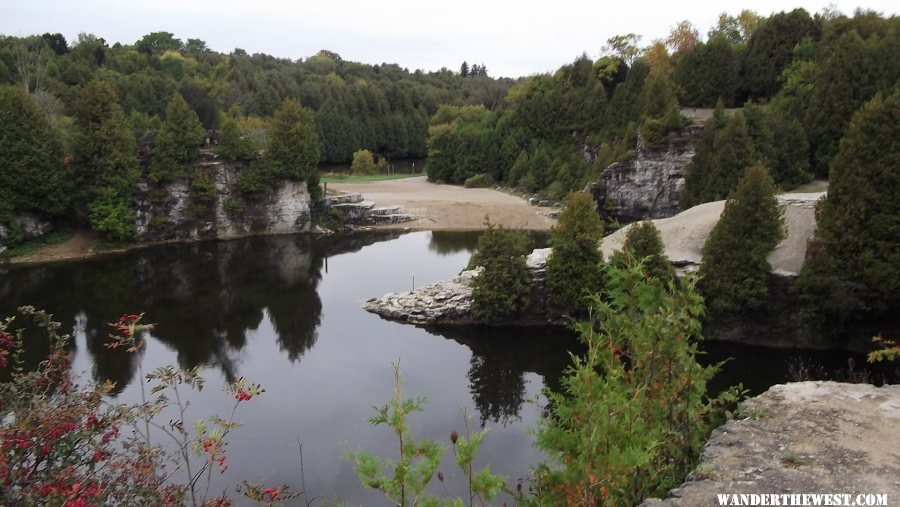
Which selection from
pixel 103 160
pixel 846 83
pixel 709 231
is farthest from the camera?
pixel 103 160

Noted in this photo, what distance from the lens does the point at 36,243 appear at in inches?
1277

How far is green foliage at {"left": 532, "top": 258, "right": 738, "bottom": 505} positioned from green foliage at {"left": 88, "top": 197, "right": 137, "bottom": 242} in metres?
33.6

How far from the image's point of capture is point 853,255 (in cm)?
1825

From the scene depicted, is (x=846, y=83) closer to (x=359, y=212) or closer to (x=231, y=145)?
(x=359, y=212)

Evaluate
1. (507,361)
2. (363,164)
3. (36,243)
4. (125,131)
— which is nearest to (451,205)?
(363,164)

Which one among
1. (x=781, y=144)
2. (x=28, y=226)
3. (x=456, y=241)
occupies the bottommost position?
(x=456, y=241)

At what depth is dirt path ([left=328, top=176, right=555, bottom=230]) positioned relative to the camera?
4369 cm

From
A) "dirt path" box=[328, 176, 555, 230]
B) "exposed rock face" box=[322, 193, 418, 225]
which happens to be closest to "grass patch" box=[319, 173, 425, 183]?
"dirt path" box=[328, 176, 555, 230]

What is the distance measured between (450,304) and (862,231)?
13.7 metres

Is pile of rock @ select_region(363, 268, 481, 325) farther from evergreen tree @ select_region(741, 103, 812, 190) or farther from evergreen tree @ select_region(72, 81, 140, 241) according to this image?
evergreen tree @ select_region(741, 103, 812, 190)

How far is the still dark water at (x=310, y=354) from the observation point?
45.4 feet

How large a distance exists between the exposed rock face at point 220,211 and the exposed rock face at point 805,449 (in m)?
A: 34.2

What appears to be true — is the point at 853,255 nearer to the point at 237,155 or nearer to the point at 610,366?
the point at 610,366

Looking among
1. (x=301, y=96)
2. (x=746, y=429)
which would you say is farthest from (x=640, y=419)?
(x=301, y=96)
